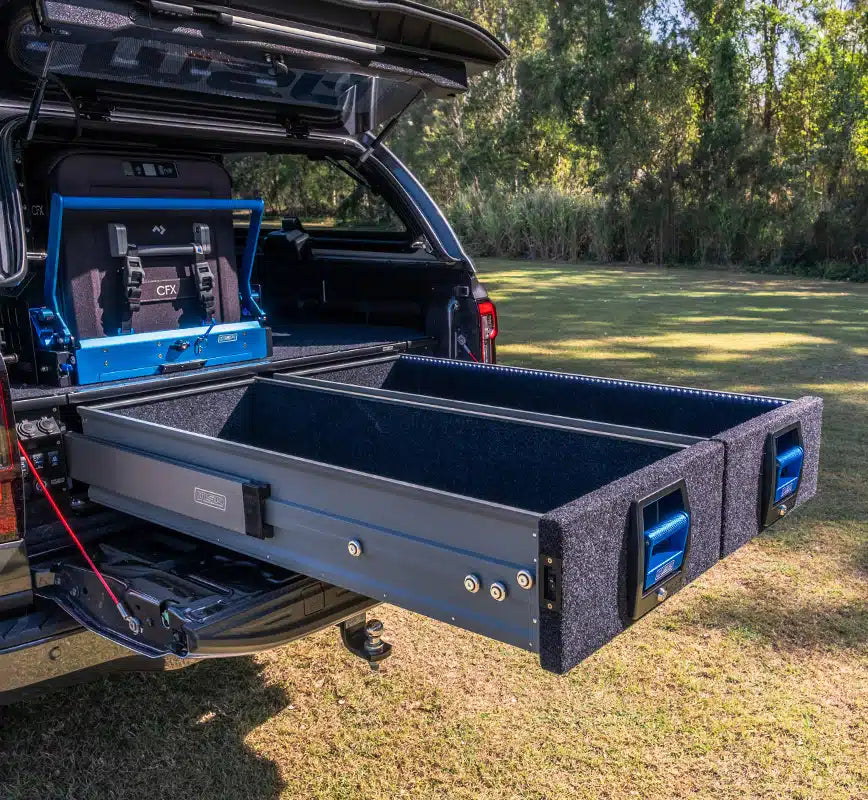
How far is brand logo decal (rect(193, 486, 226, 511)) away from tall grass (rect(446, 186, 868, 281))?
16219mm

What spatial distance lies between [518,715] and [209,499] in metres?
1.35

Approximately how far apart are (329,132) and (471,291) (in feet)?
2.82

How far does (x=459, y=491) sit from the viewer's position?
280 cm

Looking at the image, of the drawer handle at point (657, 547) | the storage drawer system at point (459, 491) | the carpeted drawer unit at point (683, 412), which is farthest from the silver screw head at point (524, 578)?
the carpeted drawer unit at point (683, 412)

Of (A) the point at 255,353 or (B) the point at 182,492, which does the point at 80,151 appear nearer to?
(A) the point at 255,353

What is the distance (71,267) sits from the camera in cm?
316

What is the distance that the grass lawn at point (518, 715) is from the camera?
2615 millimetres

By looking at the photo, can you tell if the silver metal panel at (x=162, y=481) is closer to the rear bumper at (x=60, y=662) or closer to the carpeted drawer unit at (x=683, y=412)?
the rear bumper at (x=60, y=662)

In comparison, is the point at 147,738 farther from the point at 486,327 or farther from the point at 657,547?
the point at 486,327

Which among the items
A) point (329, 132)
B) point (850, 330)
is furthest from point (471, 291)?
point (850, 330)

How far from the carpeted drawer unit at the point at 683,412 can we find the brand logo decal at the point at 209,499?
898 millimetres

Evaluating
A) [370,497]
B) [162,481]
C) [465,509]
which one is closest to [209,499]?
[162,481]

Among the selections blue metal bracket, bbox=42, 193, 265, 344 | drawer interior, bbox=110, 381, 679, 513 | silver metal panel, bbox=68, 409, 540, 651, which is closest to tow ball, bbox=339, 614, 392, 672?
drawer interior, bbox=110, 381, 679, 513

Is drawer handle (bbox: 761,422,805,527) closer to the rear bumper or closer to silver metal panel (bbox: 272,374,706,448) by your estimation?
silver metal panel (bbox: 272,374,706,448)
